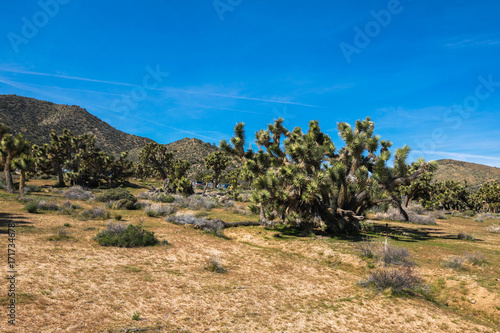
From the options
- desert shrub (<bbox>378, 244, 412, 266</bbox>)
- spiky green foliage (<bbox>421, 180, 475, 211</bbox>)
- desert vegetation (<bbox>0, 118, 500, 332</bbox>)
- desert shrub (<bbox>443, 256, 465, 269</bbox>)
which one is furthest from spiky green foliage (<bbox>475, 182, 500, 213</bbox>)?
desert shrub (<bbox>378, 244, 412, 266</bbox>)

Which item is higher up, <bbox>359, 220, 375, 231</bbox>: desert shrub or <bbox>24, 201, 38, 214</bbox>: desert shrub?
<bbox>24, 201, 38, 214</bbox>: desert shrub

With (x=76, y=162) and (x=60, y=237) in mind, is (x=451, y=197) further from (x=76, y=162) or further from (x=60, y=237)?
(x=76, y=162)

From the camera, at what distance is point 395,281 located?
304 inches

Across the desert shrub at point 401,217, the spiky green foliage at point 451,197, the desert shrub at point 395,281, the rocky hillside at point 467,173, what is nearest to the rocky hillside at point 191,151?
the spiky green foliage at point 451,197

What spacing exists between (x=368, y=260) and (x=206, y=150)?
322 ft

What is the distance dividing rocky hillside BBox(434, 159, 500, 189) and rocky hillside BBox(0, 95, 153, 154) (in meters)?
119

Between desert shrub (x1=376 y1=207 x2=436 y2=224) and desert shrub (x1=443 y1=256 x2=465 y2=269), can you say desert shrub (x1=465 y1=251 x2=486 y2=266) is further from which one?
desert shrub (x1=376 y1=207 x2=436 y2=224)

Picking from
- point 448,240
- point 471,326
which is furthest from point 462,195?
point 471,326

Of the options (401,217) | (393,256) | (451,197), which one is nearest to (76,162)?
(393,256)

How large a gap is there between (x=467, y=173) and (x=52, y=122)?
147 m

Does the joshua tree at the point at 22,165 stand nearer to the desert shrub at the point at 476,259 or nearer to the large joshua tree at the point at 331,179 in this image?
the large joshua tree at the point at 331,179

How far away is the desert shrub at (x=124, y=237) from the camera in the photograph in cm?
1031

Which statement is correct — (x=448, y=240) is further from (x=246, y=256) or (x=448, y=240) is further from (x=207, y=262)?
(x=207, y=262)

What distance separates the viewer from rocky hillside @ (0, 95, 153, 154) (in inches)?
2719
